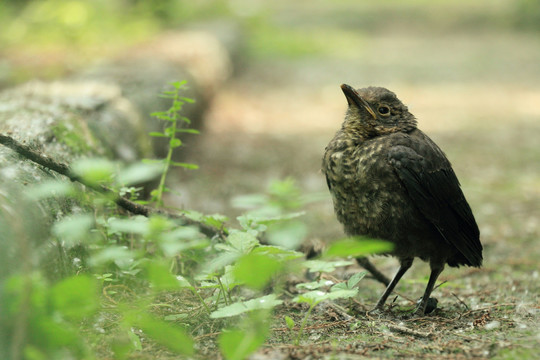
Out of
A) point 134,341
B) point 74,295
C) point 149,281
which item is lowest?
point 134,341

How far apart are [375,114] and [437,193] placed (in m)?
0.60

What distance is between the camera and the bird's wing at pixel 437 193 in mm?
3098

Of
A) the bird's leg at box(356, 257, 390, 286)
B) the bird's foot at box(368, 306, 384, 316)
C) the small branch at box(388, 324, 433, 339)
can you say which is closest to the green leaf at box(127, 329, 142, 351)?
the small branch at box(388, 324, 433, 339)

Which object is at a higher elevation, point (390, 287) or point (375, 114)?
point (375, 114)

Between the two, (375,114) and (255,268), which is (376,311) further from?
(255,268)

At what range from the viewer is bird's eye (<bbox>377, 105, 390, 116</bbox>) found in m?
3.47

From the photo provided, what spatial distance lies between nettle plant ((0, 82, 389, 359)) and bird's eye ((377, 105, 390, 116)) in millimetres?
952

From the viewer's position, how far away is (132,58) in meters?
7.30

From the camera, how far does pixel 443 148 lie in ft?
25.1

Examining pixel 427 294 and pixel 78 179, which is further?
pixel 427 294

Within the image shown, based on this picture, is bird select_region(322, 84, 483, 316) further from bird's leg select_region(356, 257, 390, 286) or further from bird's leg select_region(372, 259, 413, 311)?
bird's leg select_region(356, 257, 390, 286)

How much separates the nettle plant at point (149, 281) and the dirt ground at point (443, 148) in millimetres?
236

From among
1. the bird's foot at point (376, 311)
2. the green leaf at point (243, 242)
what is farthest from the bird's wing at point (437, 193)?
the green leaf at point (243, 242)

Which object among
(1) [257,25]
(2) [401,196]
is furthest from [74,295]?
(1) [257,25]
